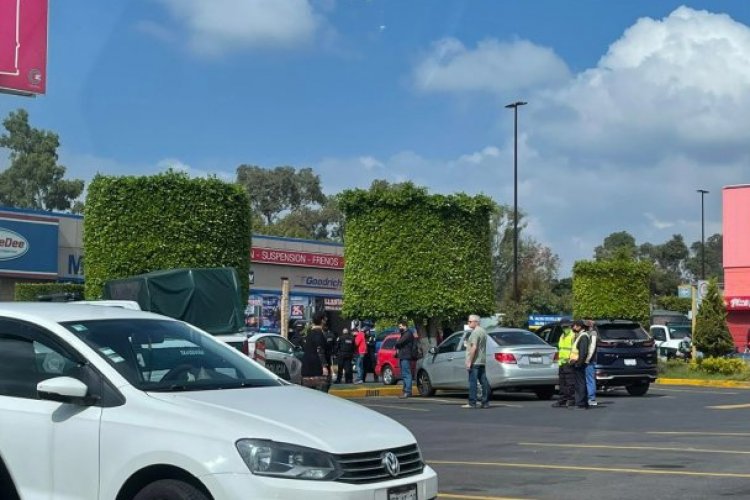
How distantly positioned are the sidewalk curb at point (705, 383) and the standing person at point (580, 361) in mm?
11260

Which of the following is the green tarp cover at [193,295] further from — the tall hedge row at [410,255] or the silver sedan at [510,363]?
the tall hedge row at [410,255]

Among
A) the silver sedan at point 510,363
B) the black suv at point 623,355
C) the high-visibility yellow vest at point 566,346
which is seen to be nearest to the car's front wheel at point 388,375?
the silver sedan at point 510,363

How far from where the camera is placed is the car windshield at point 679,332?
147 feet

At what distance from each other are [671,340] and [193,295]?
2901cm

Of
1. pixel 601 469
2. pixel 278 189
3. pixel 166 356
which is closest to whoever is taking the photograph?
pixel 166 356

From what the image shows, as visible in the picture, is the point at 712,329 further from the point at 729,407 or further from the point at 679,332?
the point at 729,407

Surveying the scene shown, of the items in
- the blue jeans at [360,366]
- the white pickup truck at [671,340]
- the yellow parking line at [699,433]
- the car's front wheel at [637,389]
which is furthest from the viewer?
the white pickup truck at [671,340]

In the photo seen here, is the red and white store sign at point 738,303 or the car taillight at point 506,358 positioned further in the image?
the red and white store sign at point 738,303

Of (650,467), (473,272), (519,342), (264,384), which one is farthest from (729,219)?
(264,384)

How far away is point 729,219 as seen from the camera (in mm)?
55000

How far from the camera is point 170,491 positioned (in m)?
5.96

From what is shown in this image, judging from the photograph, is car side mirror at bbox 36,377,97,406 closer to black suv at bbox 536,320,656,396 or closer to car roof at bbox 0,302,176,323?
car roof at bbox 0,302,176,323

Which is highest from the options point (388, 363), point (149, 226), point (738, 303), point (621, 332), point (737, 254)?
point (737, 254)

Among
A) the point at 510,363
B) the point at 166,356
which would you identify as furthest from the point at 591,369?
the point at 166,356
